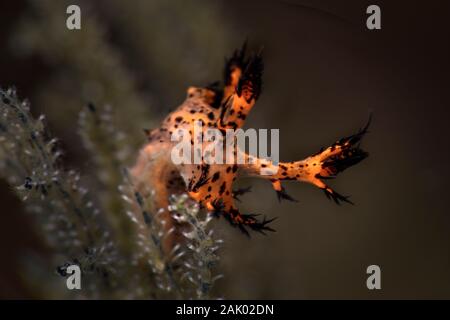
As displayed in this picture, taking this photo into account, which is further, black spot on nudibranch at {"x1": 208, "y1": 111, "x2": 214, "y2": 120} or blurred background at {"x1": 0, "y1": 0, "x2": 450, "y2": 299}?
blurred background at {"x1": 0, "y1": 0, "x2": 450, "y2": 299}

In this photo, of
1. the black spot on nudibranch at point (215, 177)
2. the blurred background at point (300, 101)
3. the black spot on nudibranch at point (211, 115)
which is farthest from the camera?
the blurred background at point (300, 101)

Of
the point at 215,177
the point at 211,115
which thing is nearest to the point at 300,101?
the point at 211,115

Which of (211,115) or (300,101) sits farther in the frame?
(300,101)

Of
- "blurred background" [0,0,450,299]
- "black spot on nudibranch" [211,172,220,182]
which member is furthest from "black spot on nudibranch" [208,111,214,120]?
"blurred background" [0,0,450,299]

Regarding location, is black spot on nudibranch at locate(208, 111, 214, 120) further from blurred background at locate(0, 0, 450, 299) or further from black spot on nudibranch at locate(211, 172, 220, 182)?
blurred background at locate(0, 0, 450, 299)

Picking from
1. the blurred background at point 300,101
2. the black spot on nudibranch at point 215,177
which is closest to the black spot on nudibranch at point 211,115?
the black spot on nudibranch at point 215,177

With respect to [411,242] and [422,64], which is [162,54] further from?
[411,242]

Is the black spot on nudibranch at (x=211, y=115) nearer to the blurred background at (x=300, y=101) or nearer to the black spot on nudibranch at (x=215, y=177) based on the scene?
the black spot on nudibranch at (x=215, y=177)

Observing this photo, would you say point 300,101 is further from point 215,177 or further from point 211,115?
point 215,177

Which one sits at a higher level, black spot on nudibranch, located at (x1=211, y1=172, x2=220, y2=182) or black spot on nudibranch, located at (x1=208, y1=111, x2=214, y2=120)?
black spot on nudibranch, located at (x1=208, y1=111, x2=214, y2=120)
